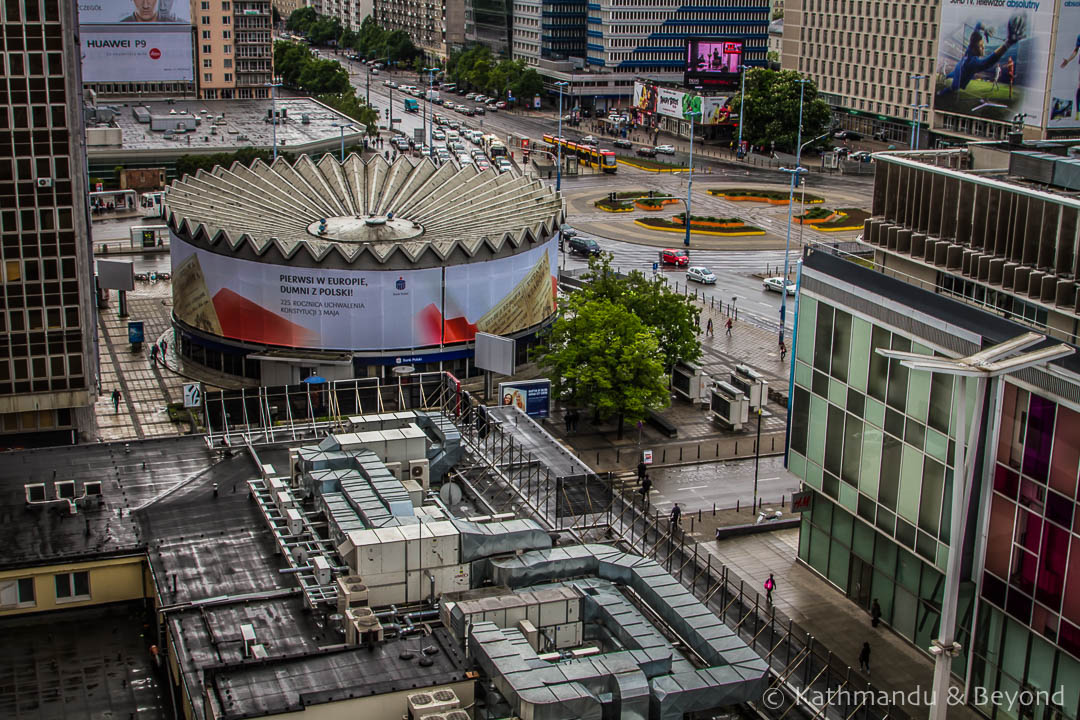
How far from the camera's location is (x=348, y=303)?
111750 millimetres

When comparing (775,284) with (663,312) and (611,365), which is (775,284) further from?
(611,365)

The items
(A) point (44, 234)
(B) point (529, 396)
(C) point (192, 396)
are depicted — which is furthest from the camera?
(B) point (529, 396)

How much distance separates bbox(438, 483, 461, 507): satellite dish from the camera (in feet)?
218

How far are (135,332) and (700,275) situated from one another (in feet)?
194

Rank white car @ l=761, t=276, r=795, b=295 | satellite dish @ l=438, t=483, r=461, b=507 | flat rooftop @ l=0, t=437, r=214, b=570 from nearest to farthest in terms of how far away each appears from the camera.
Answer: flat rooftop @ l=0, t=437, r=214, b=570 → satellite dish @ l=438, t=483, r=461, b=507 → white car @ l=761, t=276, r=795, b=295

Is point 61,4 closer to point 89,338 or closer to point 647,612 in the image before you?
point 89,338

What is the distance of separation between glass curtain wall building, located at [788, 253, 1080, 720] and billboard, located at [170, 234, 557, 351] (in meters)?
38.7

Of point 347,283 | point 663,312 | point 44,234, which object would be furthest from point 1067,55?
point 44,234

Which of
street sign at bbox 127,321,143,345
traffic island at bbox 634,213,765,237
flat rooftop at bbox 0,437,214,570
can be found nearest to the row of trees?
street sign at bbox 127,321,143,345

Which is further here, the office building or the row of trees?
the row of trees

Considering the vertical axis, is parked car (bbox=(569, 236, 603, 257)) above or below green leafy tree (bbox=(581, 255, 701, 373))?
below

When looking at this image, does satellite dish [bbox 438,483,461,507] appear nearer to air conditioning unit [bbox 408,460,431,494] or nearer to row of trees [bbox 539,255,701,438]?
air conditioning unit [bbox 408,460,431,494]

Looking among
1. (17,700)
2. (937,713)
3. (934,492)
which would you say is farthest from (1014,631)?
(17,700)

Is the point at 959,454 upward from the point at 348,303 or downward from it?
upward
